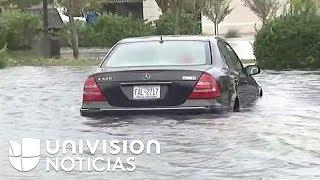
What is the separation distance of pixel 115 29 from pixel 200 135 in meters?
31.4

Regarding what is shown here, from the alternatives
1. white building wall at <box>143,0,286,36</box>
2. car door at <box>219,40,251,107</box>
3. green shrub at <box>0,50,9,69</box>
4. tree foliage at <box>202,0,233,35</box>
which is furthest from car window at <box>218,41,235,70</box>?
white building wall at <box>143,0,286,36</box>

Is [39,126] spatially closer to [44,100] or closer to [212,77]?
[212,77]

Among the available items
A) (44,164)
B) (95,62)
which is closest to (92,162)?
(44,164)

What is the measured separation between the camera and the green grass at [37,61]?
29.7m

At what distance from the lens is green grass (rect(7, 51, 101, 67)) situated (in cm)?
2972

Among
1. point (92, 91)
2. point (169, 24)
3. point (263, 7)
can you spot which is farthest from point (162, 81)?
point (263, 7)

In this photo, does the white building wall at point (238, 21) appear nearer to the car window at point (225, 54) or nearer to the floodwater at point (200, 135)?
the floodwater at point (200, 135)

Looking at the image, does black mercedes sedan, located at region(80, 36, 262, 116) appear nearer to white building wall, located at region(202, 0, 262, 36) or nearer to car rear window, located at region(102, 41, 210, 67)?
car rear window, located at region(102, 41, 210, 67)

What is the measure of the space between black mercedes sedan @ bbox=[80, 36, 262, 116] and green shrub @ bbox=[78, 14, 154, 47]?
28.1 m

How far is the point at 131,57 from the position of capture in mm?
10766

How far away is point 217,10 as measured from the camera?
172ft

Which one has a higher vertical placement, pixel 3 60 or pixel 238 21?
pixel 238 21

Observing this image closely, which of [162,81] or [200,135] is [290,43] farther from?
[200,135]

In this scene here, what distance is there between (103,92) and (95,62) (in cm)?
1954
